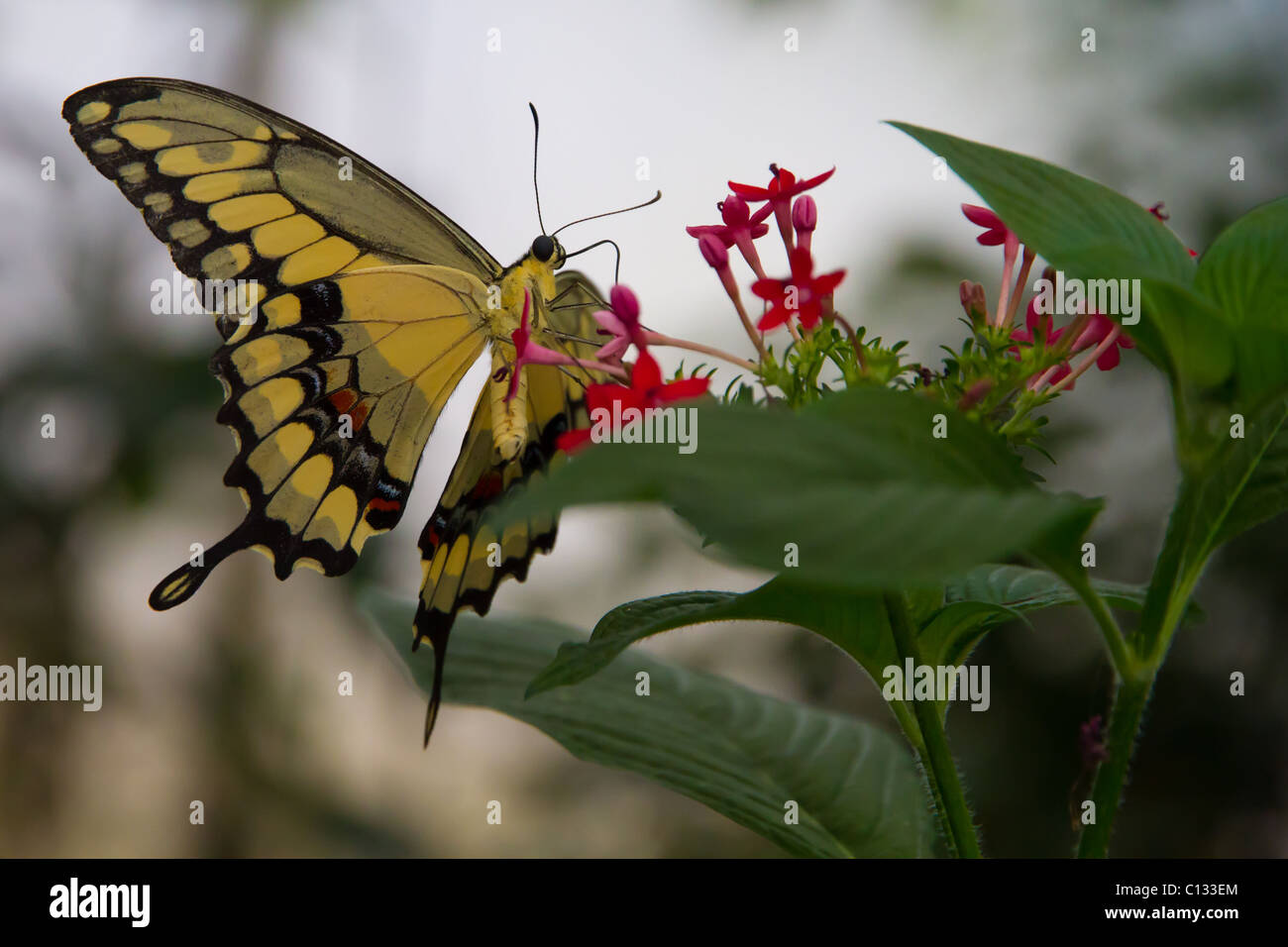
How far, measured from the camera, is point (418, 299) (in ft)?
4.69

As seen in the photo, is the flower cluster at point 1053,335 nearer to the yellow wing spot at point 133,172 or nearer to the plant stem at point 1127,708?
the plant stem at point 1127,708

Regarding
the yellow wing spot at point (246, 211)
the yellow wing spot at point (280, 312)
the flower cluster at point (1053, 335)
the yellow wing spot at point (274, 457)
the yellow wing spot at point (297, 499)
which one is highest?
the yellow wing spot at point (246, 211)

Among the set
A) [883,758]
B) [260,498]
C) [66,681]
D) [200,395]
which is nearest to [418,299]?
[260,498]

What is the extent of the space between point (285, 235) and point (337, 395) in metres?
0.23

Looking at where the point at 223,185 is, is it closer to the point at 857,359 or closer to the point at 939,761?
the point at 857,359

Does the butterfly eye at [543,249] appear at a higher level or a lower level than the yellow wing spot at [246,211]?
lower

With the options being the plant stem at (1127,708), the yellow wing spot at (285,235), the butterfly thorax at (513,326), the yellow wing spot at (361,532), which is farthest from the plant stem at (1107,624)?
the yellow wing spot at (285,235)

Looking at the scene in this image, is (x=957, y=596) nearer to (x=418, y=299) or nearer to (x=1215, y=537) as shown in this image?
(x=1215, y=537)

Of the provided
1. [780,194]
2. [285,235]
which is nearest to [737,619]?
[780,194]

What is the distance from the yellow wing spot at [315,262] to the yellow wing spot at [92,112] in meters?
0.29

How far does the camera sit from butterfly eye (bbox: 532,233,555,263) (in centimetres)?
138

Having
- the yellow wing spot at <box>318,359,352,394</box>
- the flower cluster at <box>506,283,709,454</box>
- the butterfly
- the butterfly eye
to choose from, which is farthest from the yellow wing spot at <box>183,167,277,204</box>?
the flower cluster at <box>506,283,709,454</box>

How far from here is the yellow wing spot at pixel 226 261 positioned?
1.38 m

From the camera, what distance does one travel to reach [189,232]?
1374 mm
